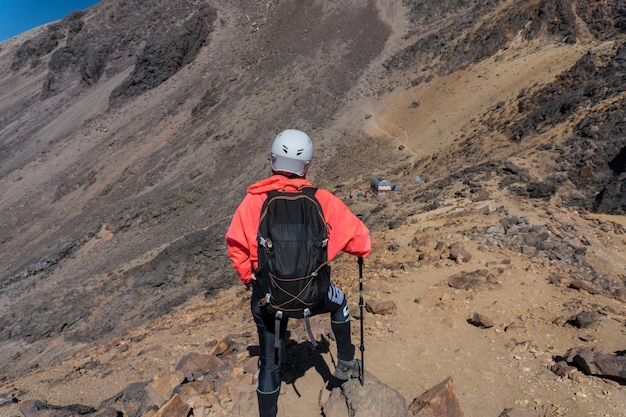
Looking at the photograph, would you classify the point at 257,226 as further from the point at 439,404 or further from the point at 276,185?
the point at 439,404

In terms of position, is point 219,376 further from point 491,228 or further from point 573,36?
point 573,36

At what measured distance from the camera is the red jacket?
11.3ft

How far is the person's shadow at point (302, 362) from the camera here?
183 inches

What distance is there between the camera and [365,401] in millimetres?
3902

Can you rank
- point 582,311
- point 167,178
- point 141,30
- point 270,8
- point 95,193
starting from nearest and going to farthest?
point 582,311
point 167,178
point 95,193
point 270,8
point 141,30

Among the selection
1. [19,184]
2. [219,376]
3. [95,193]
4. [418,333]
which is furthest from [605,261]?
[19,184]

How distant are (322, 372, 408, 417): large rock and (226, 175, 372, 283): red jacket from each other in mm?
1361

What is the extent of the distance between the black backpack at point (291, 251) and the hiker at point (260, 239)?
0.15ft

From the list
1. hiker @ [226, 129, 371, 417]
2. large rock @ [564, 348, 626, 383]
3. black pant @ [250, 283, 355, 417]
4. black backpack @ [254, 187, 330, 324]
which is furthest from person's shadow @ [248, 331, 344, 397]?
large rock @ [564, 348, 626, 383]

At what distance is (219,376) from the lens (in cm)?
486

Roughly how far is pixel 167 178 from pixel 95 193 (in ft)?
18.2

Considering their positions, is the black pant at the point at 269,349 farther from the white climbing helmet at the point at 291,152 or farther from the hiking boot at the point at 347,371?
the white climbing helmet at the point at 291,152

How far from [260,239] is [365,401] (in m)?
1.81

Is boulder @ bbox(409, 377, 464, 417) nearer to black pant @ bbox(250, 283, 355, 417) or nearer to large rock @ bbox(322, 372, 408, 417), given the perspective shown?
large rock @ bbox(322, 372, 408, 417)
